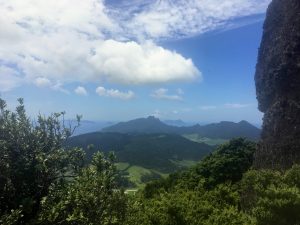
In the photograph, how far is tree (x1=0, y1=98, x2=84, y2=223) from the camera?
2695cm

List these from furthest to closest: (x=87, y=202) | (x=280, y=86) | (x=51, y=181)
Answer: (x=280, y=86)
(x=51, y=181)
(x=87, y=202)

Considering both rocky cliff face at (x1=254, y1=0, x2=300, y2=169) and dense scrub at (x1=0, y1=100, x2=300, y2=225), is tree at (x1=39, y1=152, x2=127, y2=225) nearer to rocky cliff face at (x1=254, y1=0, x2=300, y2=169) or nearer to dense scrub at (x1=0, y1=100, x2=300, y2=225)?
dense scrub at (x1=0, y1=100, x2=300, y2=225)

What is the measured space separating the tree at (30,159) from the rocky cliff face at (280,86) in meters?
50.3

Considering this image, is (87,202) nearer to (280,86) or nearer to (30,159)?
(30,159)

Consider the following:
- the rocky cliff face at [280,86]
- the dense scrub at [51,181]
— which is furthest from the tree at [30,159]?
the rocky cliff face at [280,86]

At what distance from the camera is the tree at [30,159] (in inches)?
1061

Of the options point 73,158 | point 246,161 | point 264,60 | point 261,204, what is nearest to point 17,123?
point 73,158

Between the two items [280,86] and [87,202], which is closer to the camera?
[87,202]

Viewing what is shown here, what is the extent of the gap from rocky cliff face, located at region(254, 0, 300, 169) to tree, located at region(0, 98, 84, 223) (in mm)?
50347

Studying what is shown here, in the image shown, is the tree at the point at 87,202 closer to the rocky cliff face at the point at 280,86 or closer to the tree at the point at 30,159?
the tree at the point at 30,159

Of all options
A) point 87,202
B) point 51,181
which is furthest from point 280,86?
point 87,202

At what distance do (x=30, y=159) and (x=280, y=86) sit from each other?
79.5 m


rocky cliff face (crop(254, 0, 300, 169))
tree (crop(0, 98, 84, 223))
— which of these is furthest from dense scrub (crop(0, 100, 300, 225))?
rocky cliff face (crop(254, 0, 300, 169))

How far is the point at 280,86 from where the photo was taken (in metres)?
96.8
